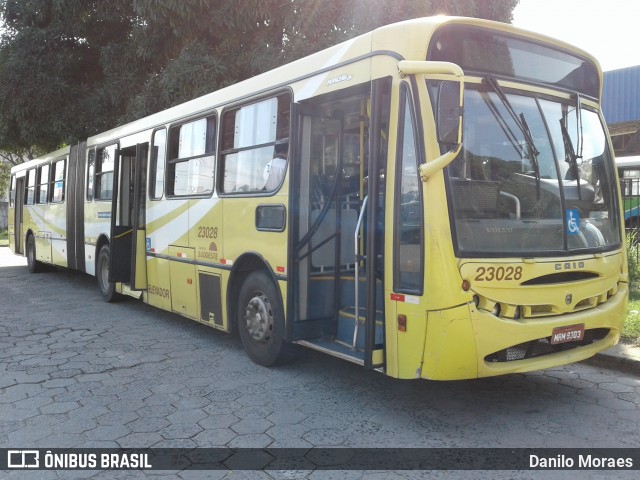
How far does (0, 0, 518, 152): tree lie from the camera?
1105 cm

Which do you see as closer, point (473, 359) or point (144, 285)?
point (473, 359)

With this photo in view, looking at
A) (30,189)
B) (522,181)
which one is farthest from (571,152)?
(30,189)

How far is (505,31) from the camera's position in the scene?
14.4ft

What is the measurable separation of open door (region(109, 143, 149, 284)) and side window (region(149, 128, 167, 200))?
287 mm

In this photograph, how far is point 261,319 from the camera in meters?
5.67

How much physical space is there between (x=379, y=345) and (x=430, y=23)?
2362mm

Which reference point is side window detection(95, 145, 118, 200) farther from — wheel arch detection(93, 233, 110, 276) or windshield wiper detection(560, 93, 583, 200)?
windshield wiper detection(560, 93, 583, 200)

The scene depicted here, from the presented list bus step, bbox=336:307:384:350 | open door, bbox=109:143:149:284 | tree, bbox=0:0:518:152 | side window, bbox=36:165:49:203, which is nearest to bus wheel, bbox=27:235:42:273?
side window, bbox=36:165:49:203

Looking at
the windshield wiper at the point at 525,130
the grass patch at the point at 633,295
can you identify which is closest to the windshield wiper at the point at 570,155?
the windshield wiper at the point at 525,130

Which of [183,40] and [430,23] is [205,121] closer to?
[430,23]

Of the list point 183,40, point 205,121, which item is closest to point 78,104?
point 183,40

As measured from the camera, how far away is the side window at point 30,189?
1352 centimetres

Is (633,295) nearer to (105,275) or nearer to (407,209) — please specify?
(407,209)

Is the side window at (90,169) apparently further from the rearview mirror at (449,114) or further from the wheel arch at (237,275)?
the rearview mirror at (449,114)
